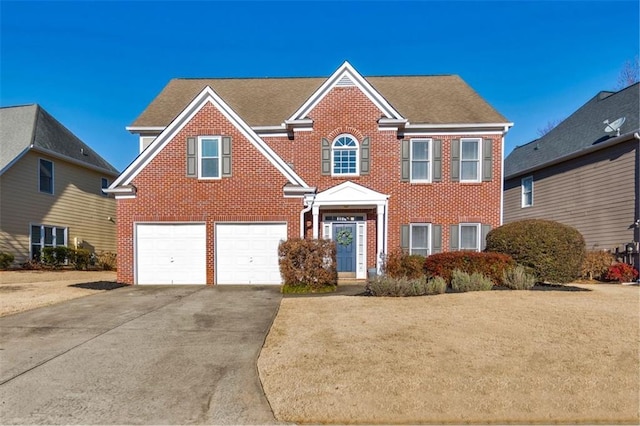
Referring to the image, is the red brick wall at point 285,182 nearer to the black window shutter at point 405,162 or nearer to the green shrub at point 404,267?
the black window shutter at point 405,162

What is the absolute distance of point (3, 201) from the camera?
16.8 m

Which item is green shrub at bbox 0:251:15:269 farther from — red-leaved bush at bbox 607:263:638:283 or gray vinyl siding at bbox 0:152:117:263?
red-leaved bush at bbox 607:263:638:283

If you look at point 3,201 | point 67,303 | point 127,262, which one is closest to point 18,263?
point 3,201

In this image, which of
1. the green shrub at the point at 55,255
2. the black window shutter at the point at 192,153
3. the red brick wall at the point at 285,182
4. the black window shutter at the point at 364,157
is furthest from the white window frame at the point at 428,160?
the green shrub at the point at 55,255

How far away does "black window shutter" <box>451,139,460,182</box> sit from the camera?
48.4 feet

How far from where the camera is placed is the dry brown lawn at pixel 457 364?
12.8 feet

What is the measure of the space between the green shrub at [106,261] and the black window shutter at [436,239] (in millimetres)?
16641

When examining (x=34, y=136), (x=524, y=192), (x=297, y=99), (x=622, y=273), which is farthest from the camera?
(x=524, y=192)

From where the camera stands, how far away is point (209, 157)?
13.0 m

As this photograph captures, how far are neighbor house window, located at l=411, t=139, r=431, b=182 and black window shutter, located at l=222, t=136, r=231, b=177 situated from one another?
23.1 ft

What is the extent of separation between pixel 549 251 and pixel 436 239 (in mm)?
4232

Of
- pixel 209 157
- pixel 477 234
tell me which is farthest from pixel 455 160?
pixel 209 157

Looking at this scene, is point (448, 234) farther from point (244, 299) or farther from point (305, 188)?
point (244, 299)

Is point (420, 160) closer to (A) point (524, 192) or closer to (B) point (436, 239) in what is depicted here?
(B) point (436, 239)
